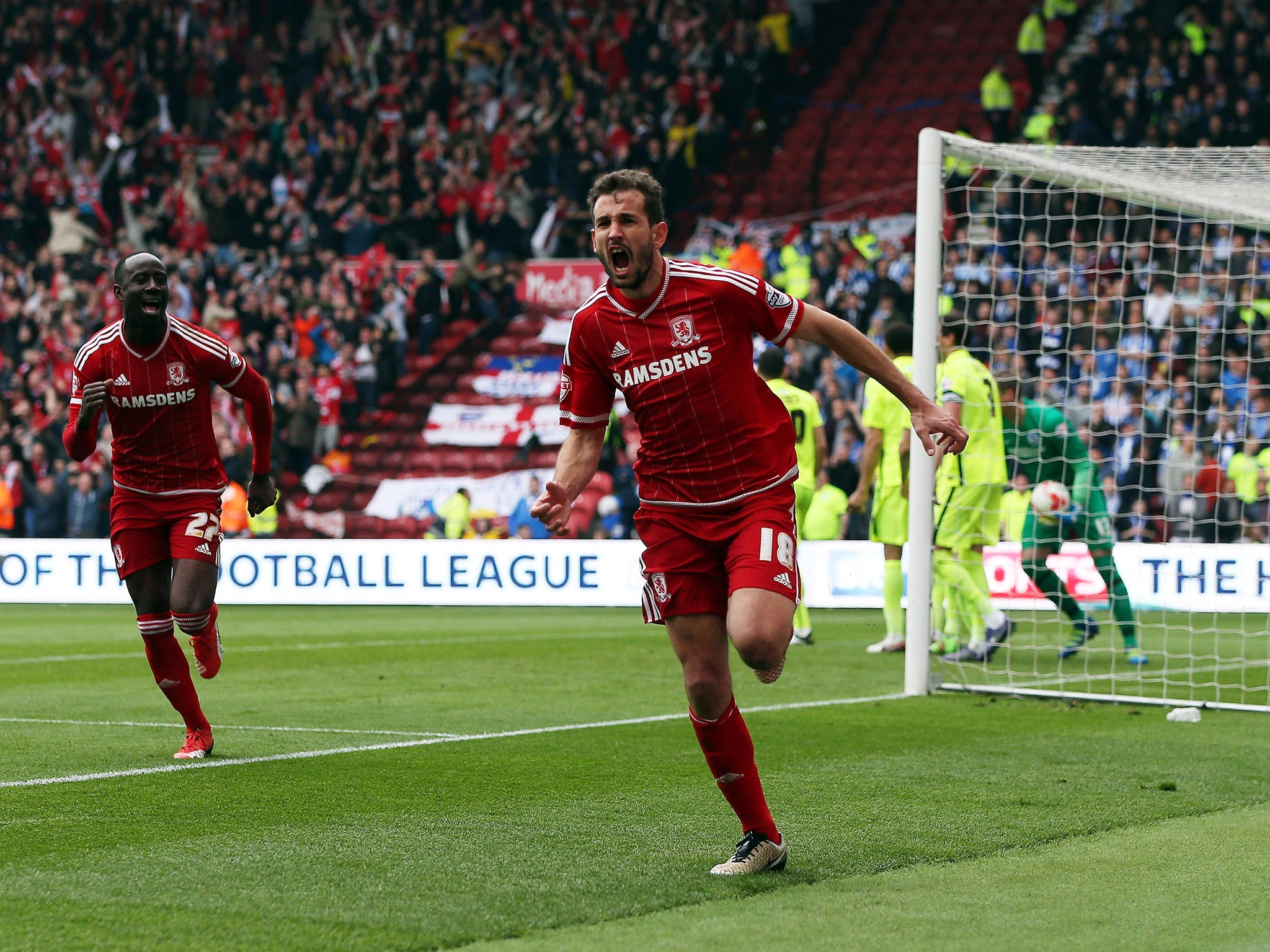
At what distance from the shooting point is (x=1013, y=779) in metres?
6.54

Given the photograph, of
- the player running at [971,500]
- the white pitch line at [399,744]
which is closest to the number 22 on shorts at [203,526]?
the white pitch line at [399,744]

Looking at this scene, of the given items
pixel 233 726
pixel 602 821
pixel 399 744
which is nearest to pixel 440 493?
pixel 233 726

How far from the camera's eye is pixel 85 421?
694 cm

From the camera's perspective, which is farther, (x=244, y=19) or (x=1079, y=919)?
(x=244, y=19)

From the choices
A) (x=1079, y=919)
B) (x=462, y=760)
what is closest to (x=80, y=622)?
(x=462, y=760)

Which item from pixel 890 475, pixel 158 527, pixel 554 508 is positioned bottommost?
pixel 158 527

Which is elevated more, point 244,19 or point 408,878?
point 244,19

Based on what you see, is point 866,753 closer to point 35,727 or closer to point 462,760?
point 462,760

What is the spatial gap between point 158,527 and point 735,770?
3345 millimetres

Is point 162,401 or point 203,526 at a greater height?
point 162,401

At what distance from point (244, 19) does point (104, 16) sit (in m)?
2.32

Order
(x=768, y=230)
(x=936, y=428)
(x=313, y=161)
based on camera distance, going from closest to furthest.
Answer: (x=936, y=428)
(x=768, y=230)
(x=313, y=161)

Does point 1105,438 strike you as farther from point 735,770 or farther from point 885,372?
point 735,770

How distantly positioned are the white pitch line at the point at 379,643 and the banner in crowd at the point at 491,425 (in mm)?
8067
